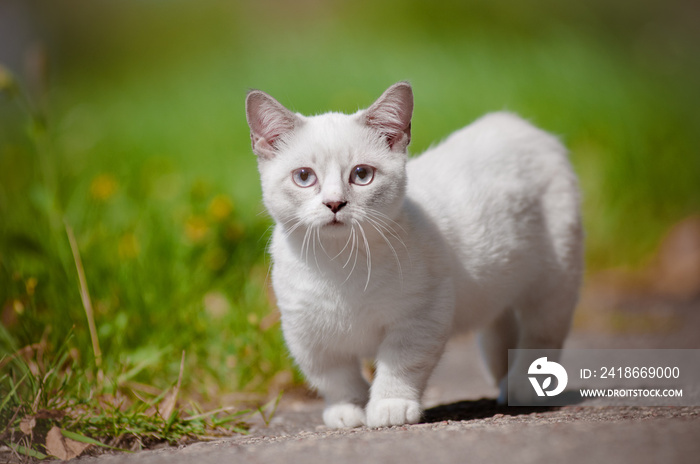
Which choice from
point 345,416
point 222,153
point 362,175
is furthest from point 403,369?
point 222,153

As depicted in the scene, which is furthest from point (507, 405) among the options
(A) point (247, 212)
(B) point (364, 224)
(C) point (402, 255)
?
(A) point (247, 212)

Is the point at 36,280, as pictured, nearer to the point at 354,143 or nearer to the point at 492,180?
the point at 354,143

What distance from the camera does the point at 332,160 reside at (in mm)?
2139

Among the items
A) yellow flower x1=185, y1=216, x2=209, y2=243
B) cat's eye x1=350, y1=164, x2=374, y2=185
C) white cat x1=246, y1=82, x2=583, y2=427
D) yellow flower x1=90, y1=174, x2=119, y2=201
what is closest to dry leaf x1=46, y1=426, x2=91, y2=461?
white cat x1=246, y1=82, x2=583, y2=427

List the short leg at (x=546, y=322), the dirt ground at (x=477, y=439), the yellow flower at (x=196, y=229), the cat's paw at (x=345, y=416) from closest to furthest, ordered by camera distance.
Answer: the dirt ground at (x=477, y=439)
the cat's paw at (x=345, y=416)
the short leg at (x=546, y=322)
the yellow flower at (x=196, y=229)

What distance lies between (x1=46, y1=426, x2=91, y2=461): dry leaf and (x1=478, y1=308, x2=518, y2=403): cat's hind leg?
64.4 inches

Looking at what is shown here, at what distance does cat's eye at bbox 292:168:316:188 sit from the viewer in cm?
215

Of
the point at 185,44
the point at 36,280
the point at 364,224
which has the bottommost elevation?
the point at 36,280

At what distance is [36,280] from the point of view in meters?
2.92

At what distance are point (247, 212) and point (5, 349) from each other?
1.63 m

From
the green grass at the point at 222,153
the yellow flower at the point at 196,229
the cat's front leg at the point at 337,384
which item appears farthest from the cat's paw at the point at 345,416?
the yellow flower at the point at 196,229

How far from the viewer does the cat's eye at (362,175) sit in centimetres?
217

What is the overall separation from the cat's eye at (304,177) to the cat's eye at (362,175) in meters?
0.12

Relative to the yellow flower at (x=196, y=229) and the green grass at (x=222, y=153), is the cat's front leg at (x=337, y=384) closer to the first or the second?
the green grass at (x=222, y=153)
